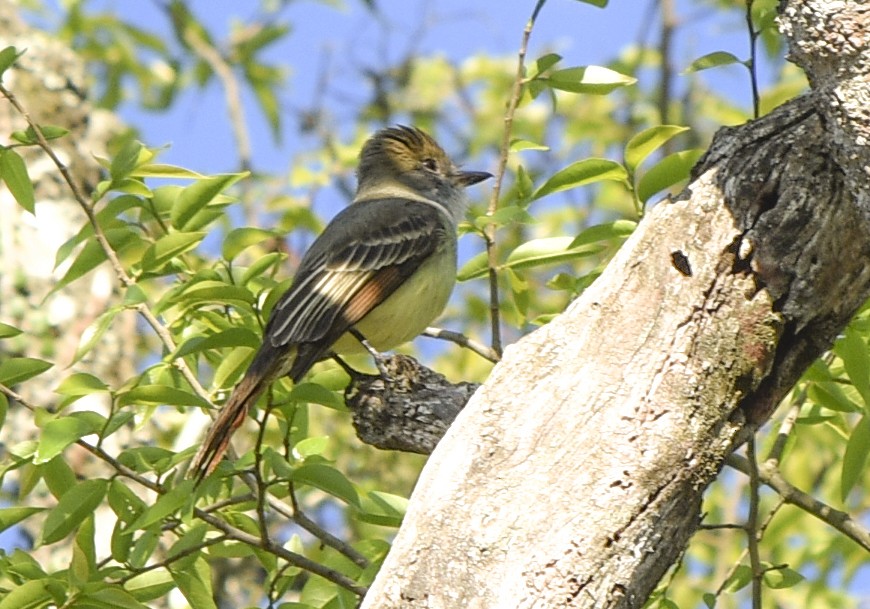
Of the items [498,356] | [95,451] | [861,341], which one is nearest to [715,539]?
[498,356]

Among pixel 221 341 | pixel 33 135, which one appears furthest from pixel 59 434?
pixel 33 135

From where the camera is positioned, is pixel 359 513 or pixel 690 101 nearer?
pixel 359 513

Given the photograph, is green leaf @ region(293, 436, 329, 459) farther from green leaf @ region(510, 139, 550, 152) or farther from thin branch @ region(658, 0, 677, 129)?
thin branch @ region(658, 0, 677, 129)

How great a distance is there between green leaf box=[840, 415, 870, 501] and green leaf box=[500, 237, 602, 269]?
2.96ft

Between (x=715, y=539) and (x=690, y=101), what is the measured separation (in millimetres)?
3282

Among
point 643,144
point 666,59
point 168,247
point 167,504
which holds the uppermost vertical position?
point 666,59

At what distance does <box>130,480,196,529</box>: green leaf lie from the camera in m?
3.39

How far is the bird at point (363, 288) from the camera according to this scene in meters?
4.31

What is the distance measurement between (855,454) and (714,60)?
3.85 feet

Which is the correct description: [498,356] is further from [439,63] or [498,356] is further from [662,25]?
[439,63]

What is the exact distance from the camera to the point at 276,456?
3.56 m

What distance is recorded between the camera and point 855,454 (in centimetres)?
377

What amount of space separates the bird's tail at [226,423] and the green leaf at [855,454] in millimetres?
1688

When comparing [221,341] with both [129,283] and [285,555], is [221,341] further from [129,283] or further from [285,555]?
[285,555]
